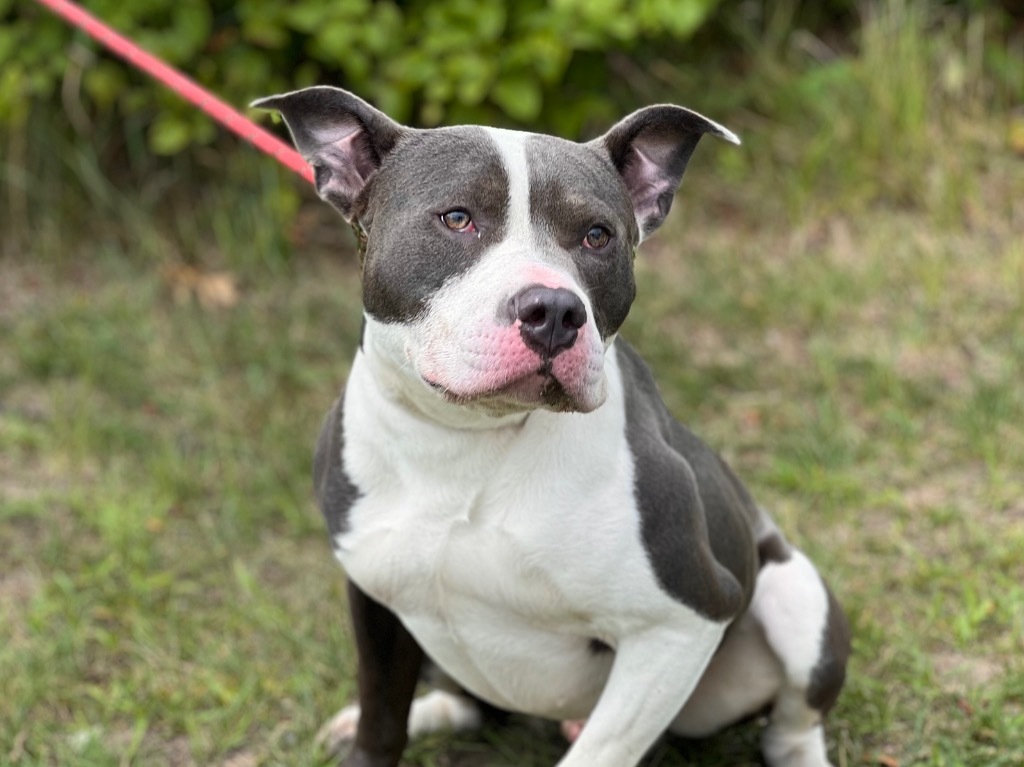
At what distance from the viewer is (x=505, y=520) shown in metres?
2.50

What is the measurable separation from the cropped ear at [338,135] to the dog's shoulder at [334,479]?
0.41 m

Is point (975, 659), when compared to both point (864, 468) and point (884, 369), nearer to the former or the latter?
point (864, 468)

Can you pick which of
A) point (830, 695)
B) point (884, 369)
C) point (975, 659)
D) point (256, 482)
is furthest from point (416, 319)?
point (884, 369)

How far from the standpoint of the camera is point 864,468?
4379 mm

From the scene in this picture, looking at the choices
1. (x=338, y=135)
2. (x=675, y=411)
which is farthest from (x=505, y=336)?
(x=675, y=411)

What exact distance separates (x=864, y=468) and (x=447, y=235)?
2.41m

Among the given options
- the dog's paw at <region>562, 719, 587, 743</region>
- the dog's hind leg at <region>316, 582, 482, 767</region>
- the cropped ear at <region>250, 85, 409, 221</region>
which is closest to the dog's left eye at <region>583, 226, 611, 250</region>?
the cropped ear at <region>250, 85, 409, 221</region>

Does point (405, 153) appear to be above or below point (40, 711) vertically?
above

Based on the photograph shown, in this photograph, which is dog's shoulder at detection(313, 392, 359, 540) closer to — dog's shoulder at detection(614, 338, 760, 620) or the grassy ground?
dog's shoulder at detection(614, 338, 760, 620)

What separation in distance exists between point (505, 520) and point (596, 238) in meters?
0.50

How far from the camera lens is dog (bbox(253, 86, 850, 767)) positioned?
2277 mm

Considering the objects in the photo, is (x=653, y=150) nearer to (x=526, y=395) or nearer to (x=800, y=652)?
(x=526, y=395)

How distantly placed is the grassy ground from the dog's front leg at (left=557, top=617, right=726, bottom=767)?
0.61 m

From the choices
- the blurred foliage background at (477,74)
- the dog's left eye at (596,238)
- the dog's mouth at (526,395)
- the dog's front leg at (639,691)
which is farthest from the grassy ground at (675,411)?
the dog's left eye at (596,238)
